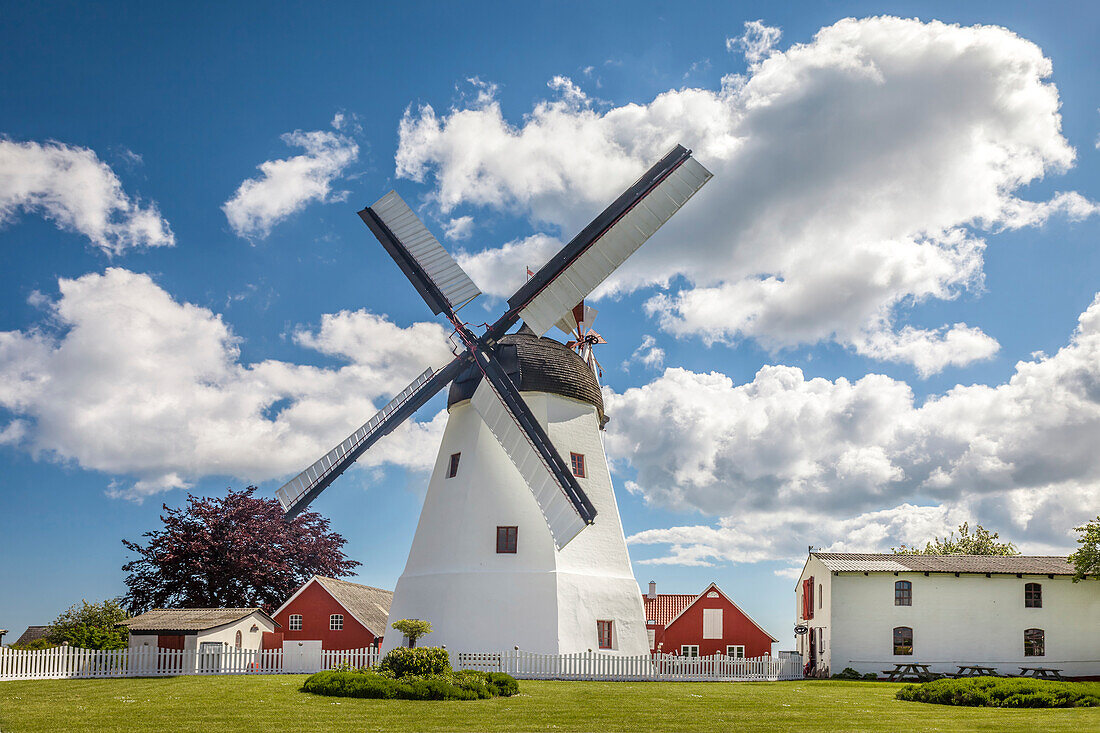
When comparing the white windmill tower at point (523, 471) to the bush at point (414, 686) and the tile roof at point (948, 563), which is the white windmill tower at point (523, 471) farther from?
the tile roof at point (948, 563)

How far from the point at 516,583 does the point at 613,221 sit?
10.8 m

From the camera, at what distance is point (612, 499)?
91.6 ft


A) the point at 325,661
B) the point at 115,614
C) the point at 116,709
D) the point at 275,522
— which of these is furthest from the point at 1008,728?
the point at 115,614

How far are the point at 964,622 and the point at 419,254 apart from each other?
23.7 meters

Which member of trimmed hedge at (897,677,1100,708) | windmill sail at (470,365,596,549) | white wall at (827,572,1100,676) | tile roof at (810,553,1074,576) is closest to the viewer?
trimmed hedge at (897,677,1100,708)

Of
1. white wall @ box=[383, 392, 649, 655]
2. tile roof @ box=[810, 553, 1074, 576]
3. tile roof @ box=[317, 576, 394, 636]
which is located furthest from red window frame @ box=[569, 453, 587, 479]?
tile roof @ box=[810, 553, 1074, 576]

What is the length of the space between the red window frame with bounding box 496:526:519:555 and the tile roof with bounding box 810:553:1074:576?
14.0m

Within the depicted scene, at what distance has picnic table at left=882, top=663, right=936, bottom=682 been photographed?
31156 mm

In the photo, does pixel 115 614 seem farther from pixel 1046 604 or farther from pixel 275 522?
pixel 1046 604

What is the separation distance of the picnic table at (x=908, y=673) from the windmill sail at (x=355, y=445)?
729 inches

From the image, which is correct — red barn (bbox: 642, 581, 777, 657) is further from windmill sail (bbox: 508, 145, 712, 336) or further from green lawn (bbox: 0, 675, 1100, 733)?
windmill sail (bbox: 508, 145, 712, 336)

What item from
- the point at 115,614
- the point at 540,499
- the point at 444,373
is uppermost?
the point at 444,373

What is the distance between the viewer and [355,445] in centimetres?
2802

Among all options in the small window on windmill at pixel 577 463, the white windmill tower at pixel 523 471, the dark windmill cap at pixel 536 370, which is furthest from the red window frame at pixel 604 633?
the dark windmill cap at pixel 536 370
